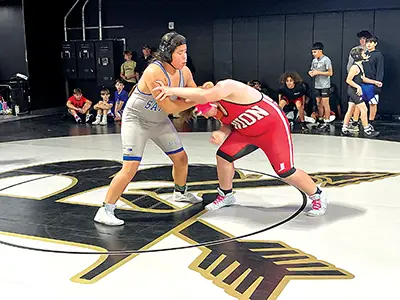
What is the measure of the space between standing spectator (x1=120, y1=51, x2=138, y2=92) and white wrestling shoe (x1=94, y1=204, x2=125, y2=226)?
7763 millimetres

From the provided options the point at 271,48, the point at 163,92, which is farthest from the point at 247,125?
the point at 271,48

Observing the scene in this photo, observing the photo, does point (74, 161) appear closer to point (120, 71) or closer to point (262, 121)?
point (262, 121)

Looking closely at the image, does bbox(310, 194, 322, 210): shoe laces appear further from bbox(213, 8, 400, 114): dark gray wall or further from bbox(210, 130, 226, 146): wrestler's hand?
bbox(213, 8, 400, 114): dark gray wall

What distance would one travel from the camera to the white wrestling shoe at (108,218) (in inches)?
153

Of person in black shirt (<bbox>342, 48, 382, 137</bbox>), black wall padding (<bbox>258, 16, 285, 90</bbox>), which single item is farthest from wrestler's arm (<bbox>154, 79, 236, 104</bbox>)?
black wall padding (<bbox>258, 16, 285, 90</bbox>)

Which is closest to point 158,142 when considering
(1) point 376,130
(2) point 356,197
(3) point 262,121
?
(3) point 262,121

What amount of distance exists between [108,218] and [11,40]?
9606 millimetres

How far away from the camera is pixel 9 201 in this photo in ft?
15.2

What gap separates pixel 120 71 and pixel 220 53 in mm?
2511

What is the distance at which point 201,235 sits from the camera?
12.0 ft

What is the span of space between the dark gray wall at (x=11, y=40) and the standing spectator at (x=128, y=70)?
8.49ft

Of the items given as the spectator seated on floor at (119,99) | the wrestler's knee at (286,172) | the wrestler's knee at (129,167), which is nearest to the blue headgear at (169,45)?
the wrestler's knee at (129,167)

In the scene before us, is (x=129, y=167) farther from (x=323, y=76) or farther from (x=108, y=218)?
(x=323, y=76)

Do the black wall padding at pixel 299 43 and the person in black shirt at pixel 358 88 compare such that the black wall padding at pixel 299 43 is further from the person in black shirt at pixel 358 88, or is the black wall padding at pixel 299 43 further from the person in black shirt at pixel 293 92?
the person in black shirt at pixel 358 88
